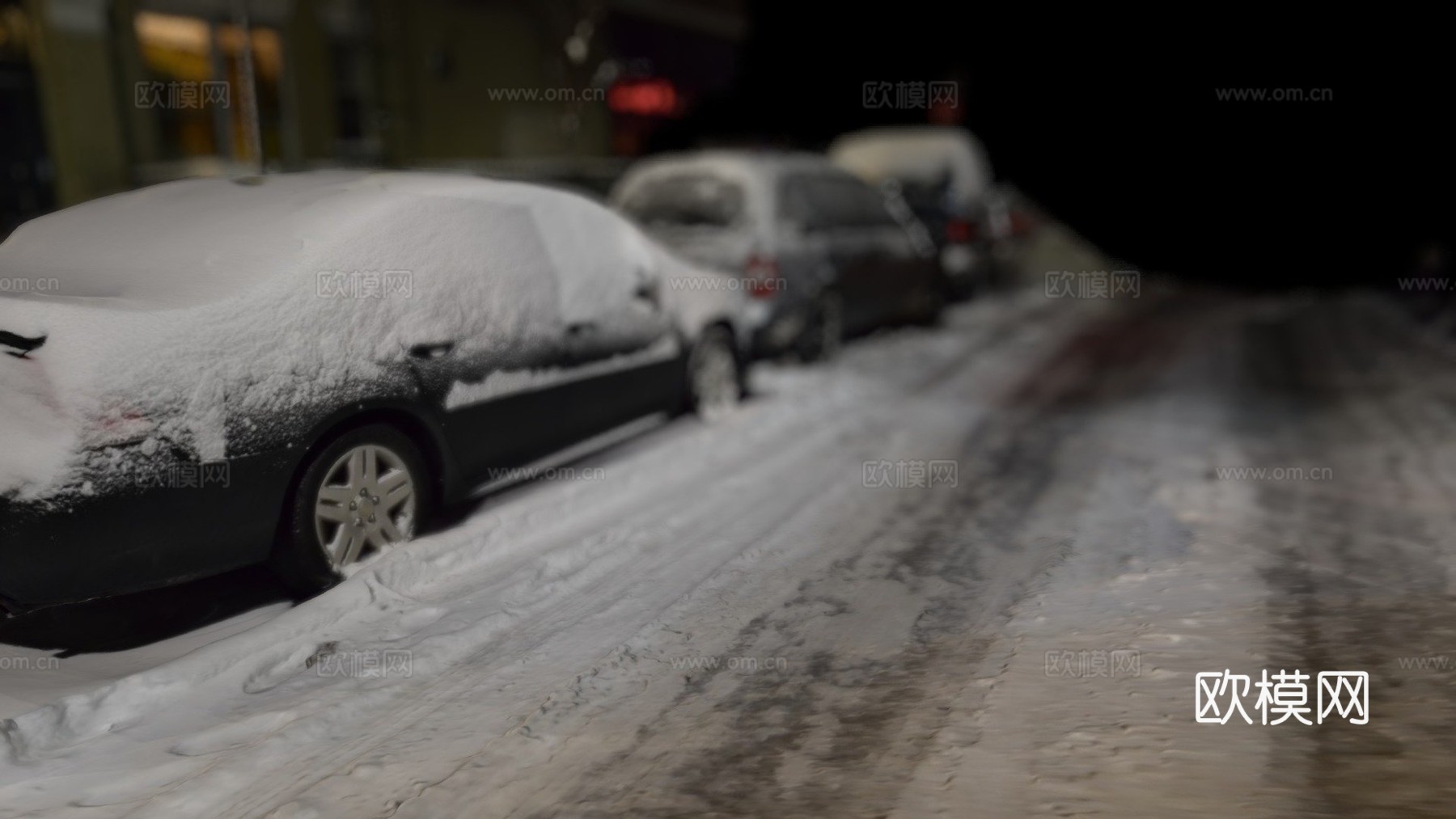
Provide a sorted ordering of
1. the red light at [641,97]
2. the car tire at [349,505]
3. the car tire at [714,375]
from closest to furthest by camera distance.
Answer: the car tire at [349,505], the car tire at [714,375], the red light at [641,97]

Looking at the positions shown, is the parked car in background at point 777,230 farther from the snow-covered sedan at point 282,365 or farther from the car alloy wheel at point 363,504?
the car alloy wheel at point 363,504

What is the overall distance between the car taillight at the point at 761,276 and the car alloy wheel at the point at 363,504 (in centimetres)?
435

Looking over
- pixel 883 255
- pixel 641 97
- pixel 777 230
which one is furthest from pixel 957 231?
pixel 641 97

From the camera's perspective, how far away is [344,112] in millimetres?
15180

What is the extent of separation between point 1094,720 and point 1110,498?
264 centimetres

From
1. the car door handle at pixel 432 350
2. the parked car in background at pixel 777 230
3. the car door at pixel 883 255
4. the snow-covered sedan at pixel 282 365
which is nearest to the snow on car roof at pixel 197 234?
the snow-covered sedan at pixel 282 365

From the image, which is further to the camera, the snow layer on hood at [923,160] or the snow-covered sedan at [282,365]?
the snow layer on hood at [923,160]

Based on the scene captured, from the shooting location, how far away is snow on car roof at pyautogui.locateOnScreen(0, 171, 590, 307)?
4352 mm

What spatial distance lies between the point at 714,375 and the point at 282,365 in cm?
392

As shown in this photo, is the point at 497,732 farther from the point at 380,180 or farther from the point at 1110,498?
the point at 1110,498

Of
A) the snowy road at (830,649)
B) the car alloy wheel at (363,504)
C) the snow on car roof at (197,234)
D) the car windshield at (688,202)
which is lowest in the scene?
the snowy road at (830,649)

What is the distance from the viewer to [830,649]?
4195 mm

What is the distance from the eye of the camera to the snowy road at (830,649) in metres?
3.25

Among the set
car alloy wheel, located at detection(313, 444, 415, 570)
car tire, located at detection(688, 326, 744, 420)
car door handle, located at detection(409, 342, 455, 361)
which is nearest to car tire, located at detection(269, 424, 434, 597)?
car alloy wheel, located at detection(313, 444, 415, 570)
